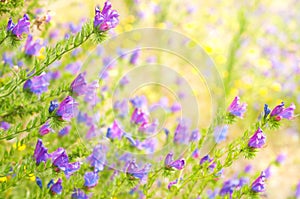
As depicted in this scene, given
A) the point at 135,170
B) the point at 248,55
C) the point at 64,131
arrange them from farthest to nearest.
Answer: the point at 248,55 → the point at 64,131 → the point at 135,170

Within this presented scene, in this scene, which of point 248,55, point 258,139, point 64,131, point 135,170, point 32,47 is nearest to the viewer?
point 258,139

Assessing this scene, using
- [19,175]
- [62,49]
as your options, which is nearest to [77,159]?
[19,175]

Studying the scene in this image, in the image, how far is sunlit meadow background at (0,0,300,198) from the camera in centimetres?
450

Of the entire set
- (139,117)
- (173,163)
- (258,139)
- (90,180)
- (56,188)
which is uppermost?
(139,117)

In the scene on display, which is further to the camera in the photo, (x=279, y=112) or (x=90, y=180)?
(x=90, y=180)

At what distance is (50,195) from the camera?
2.00 m

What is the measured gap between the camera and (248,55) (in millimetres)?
5387

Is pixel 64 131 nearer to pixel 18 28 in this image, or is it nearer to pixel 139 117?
pixel 139 117

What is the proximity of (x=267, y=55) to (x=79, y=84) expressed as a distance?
12.3 feet

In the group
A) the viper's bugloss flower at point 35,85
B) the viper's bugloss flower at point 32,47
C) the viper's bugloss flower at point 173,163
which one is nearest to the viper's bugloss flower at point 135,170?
the viper's bugloss flower at point 173,163

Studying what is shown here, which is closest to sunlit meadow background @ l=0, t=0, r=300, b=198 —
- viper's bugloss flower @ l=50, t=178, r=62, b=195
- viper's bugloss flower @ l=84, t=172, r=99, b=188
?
viper's bugloss flower @ l=84, t=172, r=99, b=188

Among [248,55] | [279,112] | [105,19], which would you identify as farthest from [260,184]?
[248,55]

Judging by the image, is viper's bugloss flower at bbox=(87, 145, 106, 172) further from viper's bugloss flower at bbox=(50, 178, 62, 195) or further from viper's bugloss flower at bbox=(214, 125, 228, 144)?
viper's bugloss flower at bbox=(214, 125, 228, 144)

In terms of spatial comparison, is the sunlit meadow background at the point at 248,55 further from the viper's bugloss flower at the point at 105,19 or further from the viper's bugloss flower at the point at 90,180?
the viper's bugloss flower at the point at 105,19
